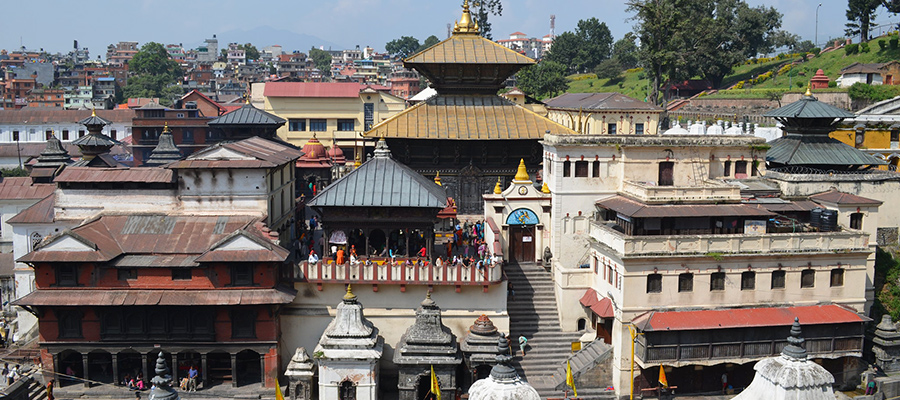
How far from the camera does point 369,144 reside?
6788 cm

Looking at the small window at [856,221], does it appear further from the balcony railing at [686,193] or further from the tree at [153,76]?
the tree at [153,76]

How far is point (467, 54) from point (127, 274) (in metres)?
22.3

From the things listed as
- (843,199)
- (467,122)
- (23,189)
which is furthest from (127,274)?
(843,199)

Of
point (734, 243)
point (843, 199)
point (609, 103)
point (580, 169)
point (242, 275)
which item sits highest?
point (609, 103)

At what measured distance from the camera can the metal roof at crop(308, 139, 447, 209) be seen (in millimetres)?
35531

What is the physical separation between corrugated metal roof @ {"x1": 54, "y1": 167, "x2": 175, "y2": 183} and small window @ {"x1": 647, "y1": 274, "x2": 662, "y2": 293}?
20.5 metres

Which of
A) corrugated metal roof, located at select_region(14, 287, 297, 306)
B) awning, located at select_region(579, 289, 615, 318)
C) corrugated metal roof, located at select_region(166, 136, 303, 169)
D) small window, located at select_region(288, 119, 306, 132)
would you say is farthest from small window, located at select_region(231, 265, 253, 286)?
small window, located at select_region(288, 119, 306, 132)

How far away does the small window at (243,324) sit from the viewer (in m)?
33.7

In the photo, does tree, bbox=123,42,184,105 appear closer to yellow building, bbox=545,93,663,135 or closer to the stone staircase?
yellow building, bbox=545,93,663,135

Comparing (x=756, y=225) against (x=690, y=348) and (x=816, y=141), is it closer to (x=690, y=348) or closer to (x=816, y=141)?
(x=690, y=348)

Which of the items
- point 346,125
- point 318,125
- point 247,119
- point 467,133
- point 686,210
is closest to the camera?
point 686,210

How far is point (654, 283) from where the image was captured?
34.7m

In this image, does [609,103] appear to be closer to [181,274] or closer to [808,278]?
[808,278]

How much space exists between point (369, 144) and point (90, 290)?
36507 mm
